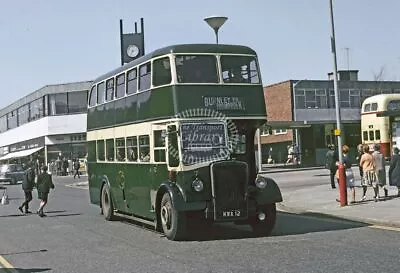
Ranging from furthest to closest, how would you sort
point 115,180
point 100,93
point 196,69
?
1. point 100,93
2. point 115,180
3. point 196,69

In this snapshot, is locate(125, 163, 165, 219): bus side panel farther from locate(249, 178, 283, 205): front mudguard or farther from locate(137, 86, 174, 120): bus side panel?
locate(249, 178, 283, 205): front mudguard

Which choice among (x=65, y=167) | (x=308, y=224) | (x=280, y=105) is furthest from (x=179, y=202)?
(x=65, y=167)

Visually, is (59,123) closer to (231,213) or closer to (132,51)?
(132,51)

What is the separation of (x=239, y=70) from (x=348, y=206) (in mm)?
6294

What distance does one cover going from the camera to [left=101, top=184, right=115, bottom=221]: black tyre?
59.8 feet

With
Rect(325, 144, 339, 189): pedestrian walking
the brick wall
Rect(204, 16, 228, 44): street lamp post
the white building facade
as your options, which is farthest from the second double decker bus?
the white building facade

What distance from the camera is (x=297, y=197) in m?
22.5

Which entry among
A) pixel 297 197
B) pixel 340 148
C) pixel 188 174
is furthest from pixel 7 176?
pixel 188 174

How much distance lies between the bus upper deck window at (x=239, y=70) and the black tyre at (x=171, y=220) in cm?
290

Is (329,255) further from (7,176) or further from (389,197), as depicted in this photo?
(7,176)

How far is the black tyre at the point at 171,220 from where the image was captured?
1291cm

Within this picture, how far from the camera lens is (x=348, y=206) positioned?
1811 cm

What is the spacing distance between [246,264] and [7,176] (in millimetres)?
42643

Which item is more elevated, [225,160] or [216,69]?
[216,69]
